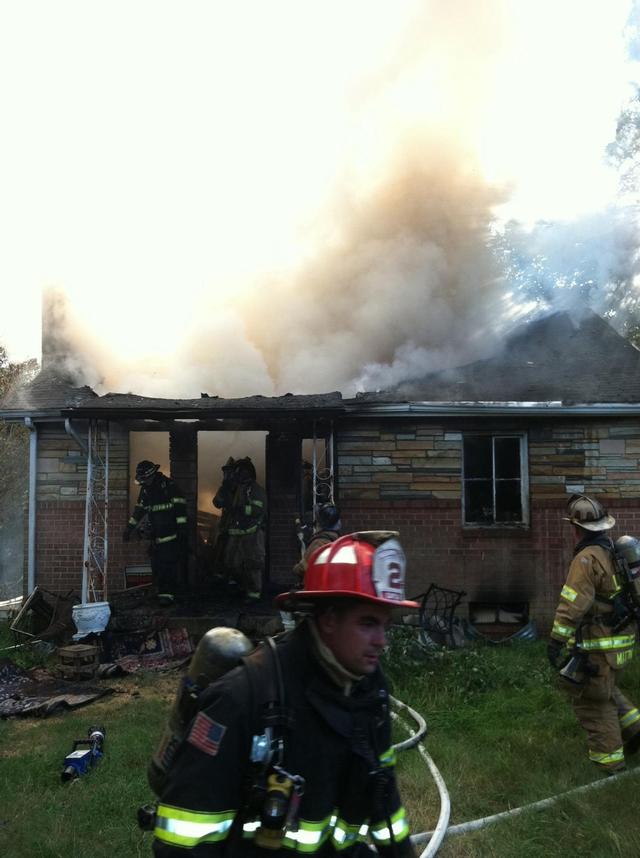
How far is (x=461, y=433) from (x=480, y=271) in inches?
195

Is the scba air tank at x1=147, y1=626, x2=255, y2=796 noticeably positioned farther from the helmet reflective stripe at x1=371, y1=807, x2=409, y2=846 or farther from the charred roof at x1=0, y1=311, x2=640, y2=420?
the charred roof at x1=0, y1=311, x2=640, y2=420

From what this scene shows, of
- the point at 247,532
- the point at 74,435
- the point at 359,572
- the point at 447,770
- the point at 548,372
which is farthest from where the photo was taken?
the point at 548,372

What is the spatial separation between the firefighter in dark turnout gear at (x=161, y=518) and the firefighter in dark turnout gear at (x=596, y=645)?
225 inches

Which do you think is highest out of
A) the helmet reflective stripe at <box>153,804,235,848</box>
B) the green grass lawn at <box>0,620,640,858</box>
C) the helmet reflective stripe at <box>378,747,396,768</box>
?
the helmet reflective stripe at <box>153,804,235,848</box>

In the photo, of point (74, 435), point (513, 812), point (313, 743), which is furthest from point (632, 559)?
point (74, 435)

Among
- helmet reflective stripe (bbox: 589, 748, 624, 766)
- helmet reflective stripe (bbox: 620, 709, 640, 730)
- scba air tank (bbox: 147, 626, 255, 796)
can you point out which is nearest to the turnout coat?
scba air tank (bbox: 147, 626, 255, 796)

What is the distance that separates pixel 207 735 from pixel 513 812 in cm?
338

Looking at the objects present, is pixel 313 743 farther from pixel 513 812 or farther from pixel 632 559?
pixel 632 559

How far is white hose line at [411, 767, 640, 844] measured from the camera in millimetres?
3954

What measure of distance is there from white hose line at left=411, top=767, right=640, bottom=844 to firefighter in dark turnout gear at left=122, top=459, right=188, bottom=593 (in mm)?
6011

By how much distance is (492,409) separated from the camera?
369 inches

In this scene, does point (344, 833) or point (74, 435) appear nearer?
point (344, 833)

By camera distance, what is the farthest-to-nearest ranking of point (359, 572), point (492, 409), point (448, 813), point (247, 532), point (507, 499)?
point (507, 499)
point (247, 532)
point (492, 409)
point (448, 813)
point (359, 572)

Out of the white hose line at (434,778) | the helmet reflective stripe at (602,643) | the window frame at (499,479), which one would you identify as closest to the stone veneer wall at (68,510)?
the window frame at (499,479)
